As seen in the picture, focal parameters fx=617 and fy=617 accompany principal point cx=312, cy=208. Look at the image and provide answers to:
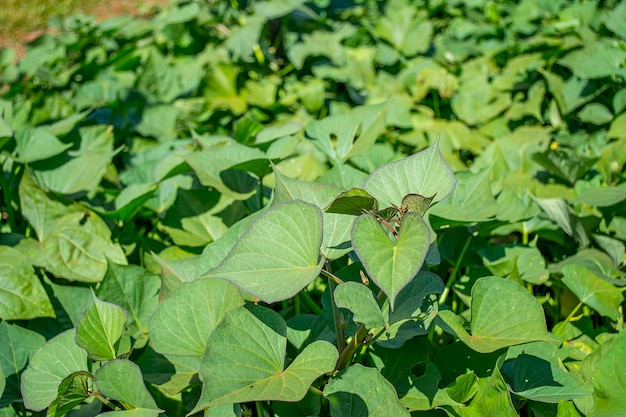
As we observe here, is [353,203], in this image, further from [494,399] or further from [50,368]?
[50,368]

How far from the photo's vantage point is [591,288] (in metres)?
1.42

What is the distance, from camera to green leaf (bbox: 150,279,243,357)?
1.08m

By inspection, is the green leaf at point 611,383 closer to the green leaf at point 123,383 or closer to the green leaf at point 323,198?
the green leaf at point 323,198

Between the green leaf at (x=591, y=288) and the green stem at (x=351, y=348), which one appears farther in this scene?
the green leaf at (x=591, y=288)

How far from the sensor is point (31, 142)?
70.6 inches

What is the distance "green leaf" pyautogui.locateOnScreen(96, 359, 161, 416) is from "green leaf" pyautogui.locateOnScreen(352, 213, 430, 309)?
0.44 metres

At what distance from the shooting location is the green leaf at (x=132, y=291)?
1.41 metres

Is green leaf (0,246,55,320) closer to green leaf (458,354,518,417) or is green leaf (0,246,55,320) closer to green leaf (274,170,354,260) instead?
green leaf (274,170,354,260)

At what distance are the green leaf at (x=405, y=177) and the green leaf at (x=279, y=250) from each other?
0.13 meters

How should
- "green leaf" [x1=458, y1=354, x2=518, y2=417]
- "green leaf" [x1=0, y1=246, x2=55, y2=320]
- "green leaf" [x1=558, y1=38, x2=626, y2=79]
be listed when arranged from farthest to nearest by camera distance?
"green leaf" [x1=558, y1=38, x2=626, y2=79]
"green leaf" [x1=0, y1=246, x2=55, y2=320]
"green leaf" [x1=458, y1=354, x2=518, y2=417]

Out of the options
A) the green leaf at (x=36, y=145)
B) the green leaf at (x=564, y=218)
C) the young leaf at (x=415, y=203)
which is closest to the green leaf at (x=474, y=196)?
the green leaf at (x=564, y=218)

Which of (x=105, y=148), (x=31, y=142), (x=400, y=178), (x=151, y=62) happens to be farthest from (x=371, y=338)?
(x=151, y=62)

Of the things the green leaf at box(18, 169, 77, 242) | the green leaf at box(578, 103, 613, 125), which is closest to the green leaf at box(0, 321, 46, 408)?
the green leaf at box(18, 169, 77, 242)

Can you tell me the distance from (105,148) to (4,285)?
2.53ft
